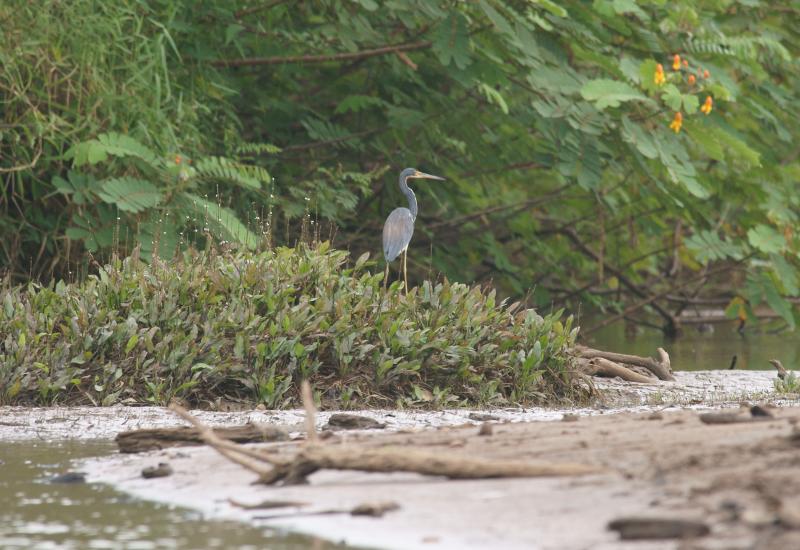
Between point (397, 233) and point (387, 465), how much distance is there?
6.15 m

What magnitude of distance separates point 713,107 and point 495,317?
15.7ft

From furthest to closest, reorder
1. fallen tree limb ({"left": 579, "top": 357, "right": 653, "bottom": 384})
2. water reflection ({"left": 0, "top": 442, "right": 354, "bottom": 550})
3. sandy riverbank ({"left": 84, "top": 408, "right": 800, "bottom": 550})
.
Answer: fallen tree limb ({"left": 579, "top": 357, "right": 653, "bottom": 384}) → water reflection ({"left": 0, "top": 442, "right": 354, "bottom": 550}) → sandy riverbank ({"left": 84, "top": 408, "right": 800, "bottom": 550})

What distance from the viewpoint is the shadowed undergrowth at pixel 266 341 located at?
816cm

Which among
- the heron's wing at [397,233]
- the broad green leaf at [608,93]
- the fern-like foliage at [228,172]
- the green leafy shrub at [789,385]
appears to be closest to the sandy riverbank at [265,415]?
the green leafy shrub at [789,385]

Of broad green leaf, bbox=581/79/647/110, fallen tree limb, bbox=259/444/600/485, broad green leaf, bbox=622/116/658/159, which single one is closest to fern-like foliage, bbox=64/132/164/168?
broad green leaf, bbox=581/79/647/110

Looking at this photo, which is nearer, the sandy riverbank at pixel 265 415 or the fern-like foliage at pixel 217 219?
the sandy riverbank at pixel 265 415

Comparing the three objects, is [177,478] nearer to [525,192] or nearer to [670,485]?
[670,485]

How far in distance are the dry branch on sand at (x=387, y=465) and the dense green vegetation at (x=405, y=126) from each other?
5.50m

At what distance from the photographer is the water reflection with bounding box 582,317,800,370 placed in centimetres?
1366

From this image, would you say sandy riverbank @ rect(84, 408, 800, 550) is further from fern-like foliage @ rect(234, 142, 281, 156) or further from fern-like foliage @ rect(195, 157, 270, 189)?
fern-like foliage @ rect(234, 142, 281, 156)

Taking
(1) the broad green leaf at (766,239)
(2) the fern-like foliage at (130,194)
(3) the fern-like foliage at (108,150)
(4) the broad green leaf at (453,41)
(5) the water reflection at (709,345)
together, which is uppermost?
(4) the broad green leaf at (453,41)

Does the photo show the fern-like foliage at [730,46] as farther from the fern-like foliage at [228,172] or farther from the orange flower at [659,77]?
the fern-like foliage at [228,172]

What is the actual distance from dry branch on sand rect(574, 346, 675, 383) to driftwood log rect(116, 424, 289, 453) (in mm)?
3915

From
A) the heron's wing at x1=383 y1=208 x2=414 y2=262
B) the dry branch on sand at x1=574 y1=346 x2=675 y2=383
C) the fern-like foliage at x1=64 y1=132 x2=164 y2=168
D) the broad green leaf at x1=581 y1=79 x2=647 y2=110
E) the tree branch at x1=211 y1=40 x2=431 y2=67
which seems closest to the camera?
the dry branch on sand at x1=574 y1=346 x2=675 y2=383
